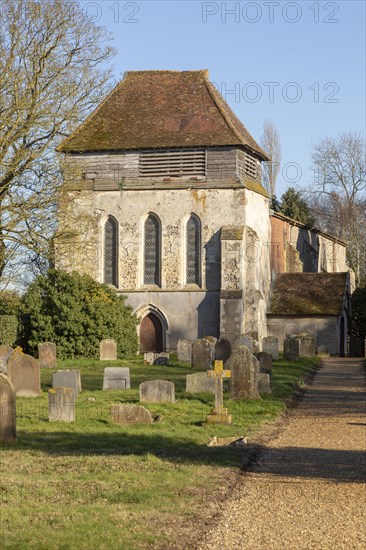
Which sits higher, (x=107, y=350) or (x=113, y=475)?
(x=107, y=350)

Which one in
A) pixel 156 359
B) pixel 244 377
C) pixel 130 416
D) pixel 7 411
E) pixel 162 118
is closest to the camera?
pixel 7 411

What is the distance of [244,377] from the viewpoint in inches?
860

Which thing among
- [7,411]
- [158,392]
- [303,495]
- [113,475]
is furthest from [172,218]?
[303,495]

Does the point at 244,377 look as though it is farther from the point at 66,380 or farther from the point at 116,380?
the point at 66,380

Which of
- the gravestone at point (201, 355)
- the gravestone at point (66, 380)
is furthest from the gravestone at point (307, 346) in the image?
the gravestone at point (66, 380)

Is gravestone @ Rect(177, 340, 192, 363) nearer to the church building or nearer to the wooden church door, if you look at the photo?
the church building

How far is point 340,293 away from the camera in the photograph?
166ft

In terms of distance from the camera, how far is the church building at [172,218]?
4412cm

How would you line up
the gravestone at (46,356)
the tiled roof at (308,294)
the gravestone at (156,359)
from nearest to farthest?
the gravestone at (46,356), the gravestone at (156,359), the tiled roof at (308,294)

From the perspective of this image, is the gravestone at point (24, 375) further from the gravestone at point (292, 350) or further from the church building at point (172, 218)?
the church building at point (172, 218)

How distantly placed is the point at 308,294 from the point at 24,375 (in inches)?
1190

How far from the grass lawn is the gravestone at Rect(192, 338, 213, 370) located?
1022cm

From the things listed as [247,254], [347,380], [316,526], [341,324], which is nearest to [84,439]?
[316,526]

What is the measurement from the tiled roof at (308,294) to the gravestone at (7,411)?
112 ft
